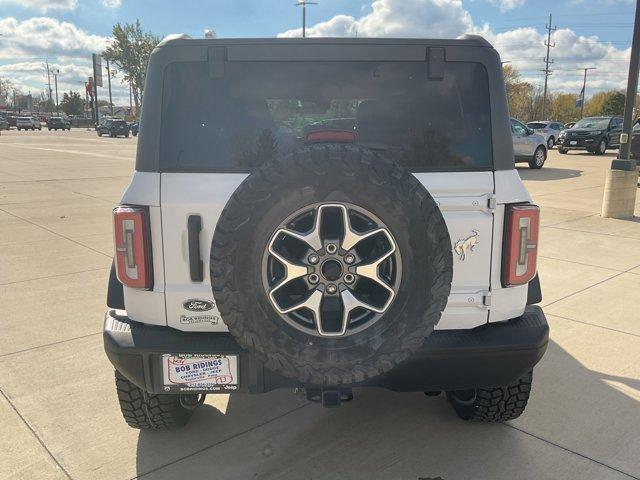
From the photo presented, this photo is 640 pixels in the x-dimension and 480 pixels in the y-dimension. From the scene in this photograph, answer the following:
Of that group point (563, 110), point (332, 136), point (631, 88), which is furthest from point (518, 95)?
point (332, 136)

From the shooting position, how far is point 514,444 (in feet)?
9.58

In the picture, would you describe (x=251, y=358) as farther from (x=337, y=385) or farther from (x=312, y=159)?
(x=312, y=159)

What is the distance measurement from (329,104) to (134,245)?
41.7 inches

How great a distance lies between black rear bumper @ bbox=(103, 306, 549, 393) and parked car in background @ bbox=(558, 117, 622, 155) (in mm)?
23720

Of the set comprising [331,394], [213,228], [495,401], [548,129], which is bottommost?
[495,401]

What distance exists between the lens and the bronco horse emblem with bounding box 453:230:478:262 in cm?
241

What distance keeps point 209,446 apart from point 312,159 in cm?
172

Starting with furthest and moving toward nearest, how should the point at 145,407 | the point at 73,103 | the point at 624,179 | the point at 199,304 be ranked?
the point at 73,103, the point at 624,179, the point at 145,407, the point at 199,304

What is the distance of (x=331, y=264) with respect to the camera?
6.98 feet

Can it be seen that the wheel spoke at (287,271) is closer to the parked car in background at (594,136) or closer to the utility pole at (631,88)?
the utility pole at (631,88)

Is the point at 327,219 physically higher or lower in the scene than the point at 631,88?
lower

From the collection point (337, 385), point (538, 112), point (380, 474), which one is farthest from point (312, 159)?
point (538, 112)

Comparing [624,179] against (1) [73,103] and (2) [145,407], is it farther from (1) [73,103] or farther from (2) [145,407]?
(1) [73,103]

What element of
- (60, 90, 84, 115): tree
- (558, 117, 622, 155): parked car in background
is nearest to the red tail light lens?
(558, 117, 622, 155): parked car in background
